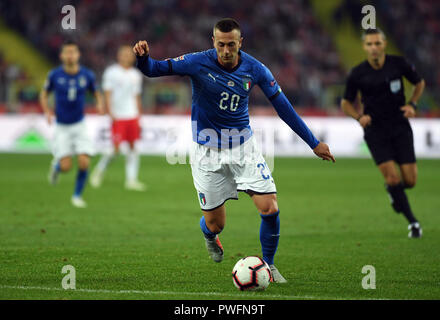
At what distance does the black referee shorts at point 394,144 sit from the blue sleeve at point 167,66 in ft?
12.0

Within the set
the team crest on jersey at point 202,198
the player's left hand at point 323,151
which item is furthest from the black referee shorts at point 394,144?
the team crest on jersey at point 202,198

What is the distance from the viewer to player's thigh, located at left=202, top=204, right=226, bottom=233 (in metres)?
7.01

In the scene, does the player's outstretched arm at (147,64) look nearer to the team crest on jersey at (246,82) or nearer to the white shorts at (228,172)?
the team crest on jersey at (246,82)

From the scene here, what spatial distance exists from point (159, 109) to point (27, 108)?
4476 millimetres

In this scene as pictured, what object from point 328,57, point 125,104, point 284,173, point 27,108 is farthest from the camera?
point 328,57

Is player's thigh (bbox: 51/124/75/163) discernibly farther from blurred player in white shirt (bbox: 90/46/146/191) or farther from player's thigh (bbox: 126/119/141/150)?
player's thigh (bbox: 126/119/141/150)

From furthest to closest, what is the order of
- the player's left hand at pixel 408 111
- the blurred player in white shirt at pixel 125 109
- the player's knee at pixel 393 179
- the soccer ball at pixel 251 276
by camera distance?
1. the blurred player in white shirt at pixel 125 109
2. the player's knee at pixel 393 179
3. the player's left hand at pixel 408 111
4. the soccer ball at pixel 251 276

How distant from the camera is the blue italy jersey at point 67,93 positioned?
1227 cm

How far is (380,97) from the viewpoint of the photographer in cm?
947

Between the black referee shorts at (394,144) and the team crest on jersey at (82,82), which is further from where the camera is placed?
the team crest on jersey at (82,82)

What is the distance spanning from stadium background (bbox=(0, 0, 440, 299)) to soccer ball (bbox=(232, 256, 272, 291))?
0.41 feet

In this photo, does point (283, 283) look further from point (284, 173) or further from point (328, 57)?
point (328, 57)

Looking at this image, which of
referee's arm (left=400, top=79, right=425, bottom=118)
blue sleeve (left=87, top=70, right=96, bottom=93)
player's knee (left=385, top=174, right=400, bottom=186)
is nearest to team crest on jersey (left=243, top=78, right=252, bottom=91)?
referee's arm (left=400, top=79, right=425, bottom=118)

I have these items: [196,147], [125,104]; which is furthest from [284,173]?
[196,147]
